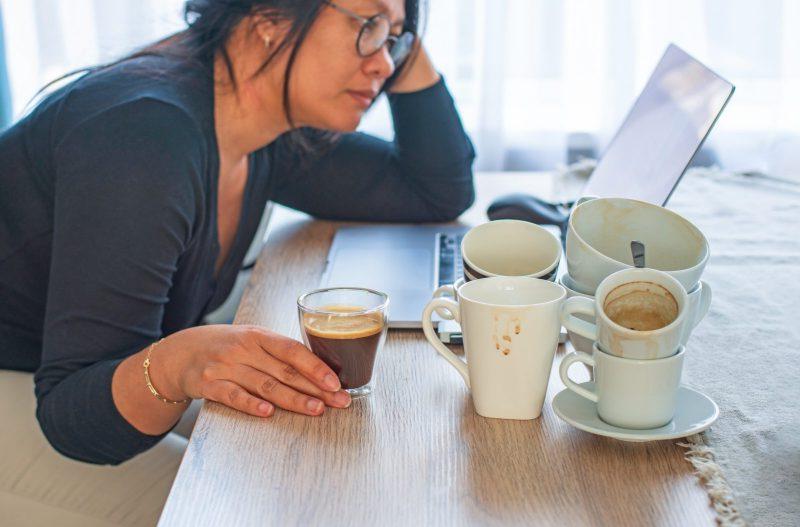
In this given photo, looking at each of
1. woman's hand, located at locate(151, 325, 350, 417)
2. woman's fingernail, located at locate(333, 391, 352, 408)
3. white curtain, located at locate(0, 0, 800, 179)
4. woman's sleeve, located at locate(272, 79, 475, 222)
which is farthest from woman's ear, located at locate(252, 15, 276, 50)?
white curtain, located at locate(0, 0, 800, 179)

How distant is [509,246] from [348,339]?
0.23 metres

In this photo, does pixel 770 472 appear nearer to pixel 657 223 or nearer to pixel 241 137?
pixel 657 223

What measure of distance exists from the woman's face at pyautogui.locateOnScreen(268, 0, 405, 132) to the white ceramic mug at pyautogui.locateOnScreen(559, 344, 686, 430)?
637 mm

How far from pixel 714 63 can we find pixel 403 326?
5.31 feet

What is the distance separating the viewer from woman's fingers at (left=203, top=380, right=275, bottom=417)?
2.64 ft

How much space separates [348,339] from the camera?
0.81 meters

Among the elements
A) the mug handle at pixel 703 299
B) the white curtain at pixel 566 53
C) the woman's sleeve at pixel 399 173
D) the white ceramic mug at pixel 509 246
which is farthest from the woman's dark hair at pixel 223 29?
the white curtain at pixel 566 53

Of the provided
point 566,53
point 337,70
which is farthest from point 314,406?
point 566,53

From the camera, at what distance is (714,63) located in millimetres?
2301

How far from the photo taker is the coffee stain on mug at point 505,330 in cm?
73

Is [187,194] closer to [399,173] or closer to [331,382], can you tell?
A: [331,382]

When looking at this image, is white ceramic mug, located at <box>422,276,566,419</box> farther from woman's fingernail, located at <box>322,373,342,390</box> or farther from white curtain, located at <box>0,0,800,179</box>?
white curtain, located at <box>0,0,800,179</box>

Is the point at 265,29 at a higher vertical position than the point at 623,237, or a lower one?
higher

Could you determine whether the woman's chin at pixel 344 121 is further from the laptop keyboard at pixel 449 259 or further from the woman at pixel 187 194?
the laptop keyboard at pixel 449 259
